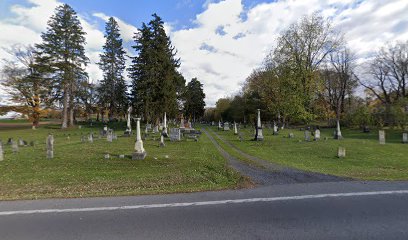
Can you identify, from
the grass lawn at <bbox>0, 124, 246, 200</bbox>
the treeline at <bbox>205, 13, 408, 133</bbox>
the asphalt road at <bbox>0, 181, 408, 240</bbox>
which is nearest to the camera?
the asphalt road at <bbox>0, 181, 408, 240</bbox>

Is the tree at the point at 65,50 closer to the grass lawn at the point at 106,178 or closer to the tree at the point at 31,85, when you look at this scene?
the tree at the point at 31,85

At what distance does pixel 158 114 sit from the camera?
35.6m

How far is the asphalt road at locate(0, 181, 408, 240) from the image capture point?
3713mm

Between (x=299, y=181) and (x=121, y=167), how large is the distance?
668 cm

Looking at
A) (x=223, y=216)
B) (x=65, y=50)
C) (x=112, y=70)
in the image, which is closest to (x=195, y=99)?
(x=112, y=70)

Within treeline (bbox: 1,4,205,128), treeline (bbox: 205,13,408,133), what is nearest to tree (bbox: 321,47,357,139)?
treeline (bbox: 205,13,408,133)

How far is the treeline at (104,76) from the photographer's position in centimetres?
3494

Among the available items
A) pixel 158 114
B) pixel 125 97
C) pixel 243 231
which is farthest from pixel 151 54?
pixel 243 231

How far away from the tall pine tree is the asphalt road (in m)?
29.9

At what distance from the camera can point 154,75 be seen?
34906 mm

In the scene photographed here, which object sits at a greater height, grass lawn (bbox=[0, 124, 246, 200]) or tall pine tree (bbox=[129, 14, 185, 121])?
tall pine tree (bbox=[129, 14, 185, 121])

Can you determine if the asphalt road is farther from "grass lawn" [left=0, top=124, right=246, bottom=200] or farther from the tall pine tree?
the tall pine tree

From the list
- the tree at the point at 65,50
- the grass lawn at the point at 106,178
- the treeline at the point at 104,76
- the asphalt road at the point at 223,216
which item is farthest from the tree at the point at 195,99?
the asphalt road at the point at 223,216

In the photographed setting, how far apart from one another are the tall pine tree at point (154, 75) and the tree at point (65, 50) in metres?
13.9
